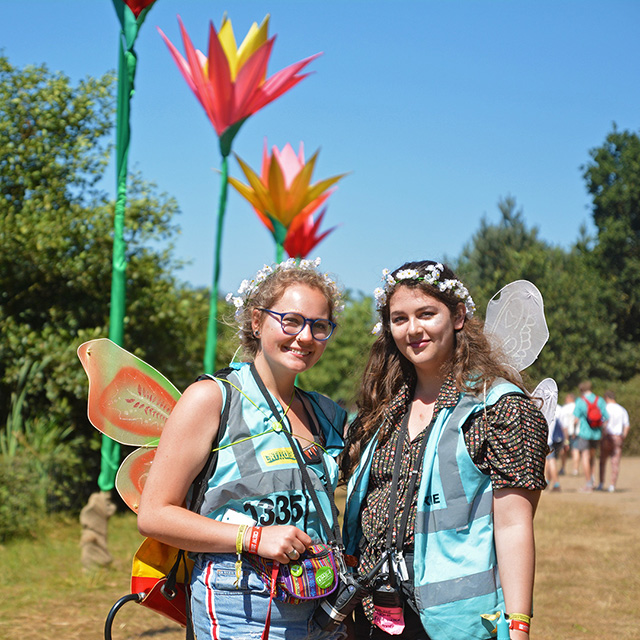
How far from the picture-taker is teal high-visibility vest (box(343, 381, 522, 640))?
6.65 ft

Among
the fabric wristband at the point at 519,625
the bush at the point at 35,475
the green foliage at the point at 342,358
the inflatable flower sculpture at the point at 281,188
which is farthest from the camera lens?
the green foliage at the point at 342,358

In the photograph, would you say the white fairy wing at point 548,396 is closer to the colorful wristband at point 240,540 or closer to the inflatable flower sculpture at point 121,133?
the colorful wristband at point 240,540

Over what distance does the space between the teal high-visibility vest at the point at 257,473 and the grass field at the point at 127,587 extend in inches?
118

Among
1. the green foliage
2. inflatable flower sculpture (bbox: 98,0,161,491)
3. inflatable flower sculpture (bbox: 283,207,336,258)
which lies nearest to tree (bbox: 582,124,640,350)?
the green foliage

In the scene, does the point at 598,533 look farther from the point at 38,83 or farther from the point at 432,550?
the point at 38,83

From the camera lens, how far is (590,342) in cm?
2505

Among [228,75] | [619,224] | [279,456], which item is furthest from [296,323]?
[619,224]

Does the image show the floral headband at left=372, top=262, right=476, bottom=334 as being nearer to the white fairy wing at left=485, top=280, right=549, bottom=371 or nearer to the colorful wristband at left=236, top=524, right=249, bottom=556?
the white fairy wing at left=485, top=280, right=549, bottom=371

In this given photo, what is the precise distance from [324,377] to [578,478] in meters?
6.51

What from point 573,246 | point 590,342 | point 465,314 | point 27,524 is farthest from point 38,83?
point 573,246

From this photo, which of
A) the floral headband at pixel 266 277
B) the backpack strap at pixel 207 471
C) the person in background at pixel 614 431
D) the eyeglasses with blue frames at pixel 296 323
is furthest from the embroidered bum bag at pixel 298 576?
the person in background at pixel 614 431

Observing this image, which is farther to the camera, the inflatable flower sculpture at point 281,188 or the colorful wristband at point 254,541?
the inflatable flower sculpture at point 281,188

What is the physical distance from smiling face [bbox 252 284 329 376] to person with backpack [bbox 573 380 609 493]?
9.48 metres

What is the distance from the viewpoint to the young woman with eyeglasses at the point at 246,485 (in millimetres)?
1916
